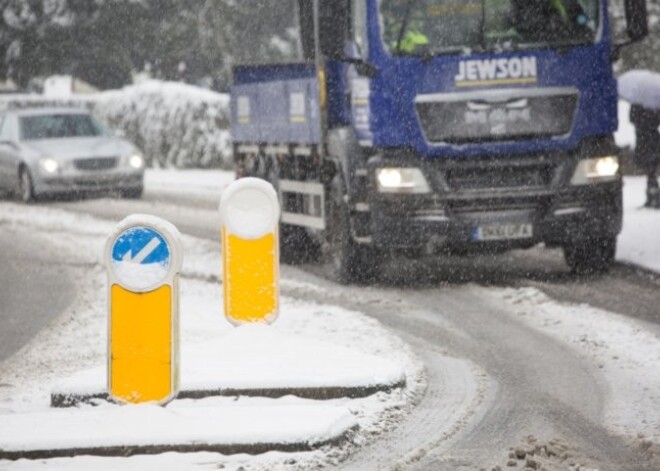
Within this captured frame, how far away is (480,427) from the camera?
7887 millimetres

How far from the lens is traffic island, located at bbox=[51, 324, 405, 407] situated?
8.59 metres

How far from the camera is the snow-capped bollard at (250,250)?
955 centimetres

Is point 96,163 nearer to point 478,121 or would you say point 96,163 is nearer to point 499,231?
point 478,121

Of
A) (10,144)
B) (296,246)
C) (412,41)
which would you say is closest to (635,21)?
(412,41)

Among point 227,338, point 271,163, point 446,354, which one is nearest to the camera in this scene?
point 227,338

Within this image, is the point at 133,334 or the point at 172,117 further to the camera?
the point at 172,117

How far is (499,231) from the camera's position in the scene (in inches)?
527

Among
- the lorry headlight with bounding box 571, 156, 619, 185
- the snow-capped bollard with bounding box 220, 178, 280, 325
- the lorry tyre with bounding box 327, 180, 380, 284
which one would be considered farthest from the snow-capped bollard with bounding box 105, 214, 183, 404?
the lorry headlight with bounding box 571, 156, 619, 185

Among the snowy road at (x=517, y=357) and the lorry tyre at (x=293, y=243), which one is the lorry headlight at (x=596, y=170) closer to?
the snowy road at (x=517, y=357)

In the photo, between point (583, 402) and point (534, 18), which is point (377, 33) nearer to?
point (534, 18)

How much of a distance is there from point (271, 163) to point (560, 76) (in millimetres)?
4196

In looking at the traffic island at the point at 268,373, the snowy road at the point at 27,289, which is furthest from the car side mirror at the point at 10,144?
the traffic island at the point at 268,373

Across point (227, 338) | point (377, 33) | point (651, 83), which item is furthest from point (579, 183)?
point (651, 83)

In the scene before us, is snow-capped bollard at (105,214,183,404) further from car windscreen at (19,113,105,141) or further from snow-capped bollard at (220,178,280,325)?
car windscreen at (19,113,105,141)
